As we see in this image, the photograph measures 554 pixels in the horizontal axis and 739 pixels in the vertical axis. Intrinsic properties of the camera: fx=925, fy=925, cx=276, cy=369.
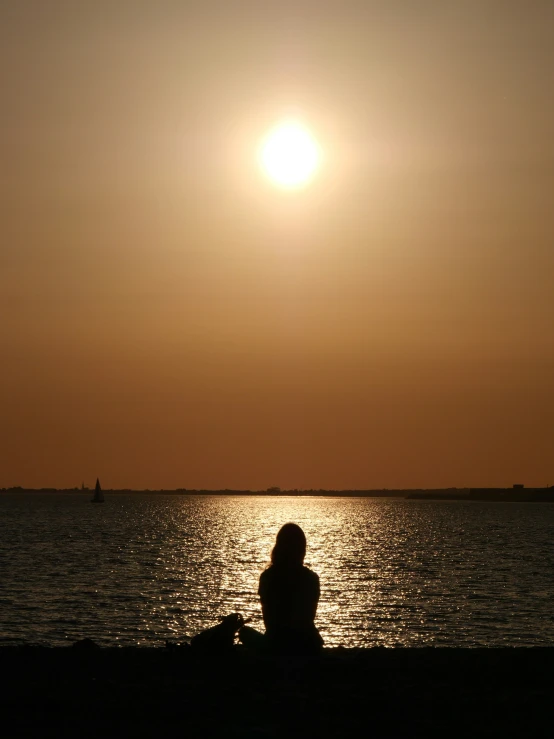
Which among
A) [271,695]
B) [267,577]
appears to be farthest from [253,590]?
[271,695]

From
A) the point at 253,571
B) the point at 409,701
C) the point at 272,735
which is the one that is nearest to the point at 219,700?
the point at 272,735

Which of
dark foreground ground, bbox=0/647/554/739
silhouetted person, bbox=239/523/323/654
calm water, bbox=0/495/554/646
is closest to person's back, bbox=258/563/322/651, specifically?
silhouetted person, bbox=239/523/323/654

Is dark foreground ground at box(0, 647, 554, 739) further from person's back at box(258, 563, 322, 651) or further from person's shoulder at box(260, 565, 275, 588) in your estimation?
person's shoulder at box(260, 565, 275, 588)

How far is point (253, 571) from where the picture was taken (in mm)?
79625

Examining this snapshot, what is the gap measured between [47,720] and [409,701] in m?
4.15

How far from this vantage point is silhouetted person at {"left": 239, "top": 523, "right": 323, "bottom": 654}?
12.9m

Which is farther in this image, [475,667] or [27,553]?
[27,553]

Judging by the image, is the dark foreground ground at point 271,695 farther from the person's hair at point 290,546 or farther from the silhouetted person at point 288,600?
the person's hair at point 290,546

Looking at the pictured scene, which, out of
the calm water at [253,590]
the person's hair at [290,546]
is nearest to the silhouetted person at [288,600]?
the person's hair at [290,546]

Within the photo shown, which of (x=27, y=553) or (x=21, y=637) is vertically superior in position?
(x=27, y=553)

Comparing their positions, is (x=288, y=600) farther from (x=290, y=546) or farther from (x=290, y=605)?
(x=290, y=546)

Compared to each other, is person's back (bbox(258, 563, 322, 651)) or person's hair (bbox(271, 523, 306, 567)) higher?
person's hair (bbox(271, 523, 306, 567))

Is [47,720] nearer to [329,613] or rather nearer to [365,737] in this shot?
[365,737]

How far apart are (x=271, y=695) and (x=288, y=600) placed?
2.18 m
